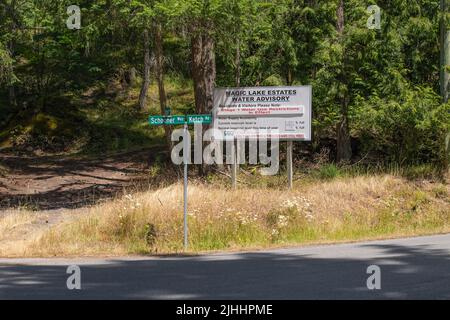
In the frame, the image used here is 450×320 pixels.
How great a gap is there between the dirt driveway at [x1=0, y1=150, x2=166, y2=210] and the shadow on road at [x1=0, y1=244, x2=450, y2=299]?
9509mm

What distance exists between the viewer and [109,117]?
121 ft

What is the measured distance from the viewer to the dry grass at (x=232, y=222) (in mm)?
13383

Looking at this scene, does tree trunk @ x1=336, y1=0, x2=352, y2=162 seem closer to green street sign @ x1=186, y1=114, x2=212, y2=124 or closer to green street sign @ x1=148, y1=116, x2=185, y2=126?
green street sign @ x1=186, y1=114, x2=212, y2=124

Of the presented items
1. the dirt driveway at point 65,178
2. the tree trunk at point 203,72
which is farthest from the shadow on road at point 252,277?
the dirt driveway at point 65,178

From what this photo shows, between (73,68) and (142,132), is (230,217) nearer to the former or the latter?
(142,132)

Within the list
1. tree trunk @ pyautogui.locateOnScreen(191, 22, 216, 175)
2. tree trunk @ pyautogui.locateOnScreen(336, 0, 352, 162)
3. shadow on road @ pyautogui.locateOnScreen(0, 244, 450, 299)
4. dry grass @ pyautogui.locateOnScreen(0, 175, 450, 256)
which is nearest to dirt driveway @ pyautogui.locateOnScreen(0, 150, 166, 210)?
tree trunk @ pyautogui.locateOnScreen(191, 22, 216, 175)

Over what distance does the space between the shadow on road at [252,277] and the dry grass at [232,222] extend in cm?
222

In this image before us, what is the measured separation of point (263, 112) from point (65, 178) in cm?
1074

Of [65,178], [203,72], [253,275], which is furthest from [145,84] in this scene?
[253,275]

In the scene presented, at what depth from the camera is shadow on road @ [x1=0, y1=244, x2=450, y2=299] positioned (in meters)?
7.55

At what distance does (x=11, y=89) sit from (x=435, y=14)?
25724 millimetres

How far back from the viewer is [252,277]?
870 cm

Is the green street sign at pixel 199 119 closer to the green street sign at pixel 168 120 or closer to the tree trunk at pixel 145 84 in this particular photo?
→ the green street sign at pixel 168 120
